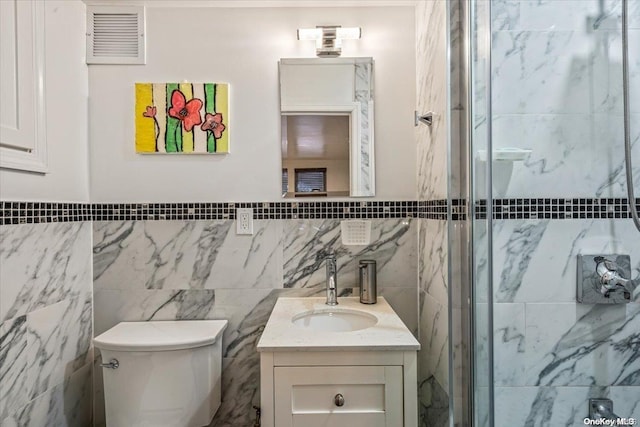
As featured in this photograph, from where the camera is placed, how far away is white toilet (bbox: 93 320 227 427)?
1.45m

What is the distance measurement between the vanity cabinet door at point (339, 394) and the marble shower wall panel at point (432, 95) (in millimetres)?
721

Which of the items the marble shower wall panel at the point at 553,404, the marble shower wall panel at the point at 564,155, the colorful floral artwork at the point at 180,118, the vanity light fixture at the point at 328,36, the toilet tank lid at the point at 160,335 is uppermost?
the vanity light fixture at the point at 328,36

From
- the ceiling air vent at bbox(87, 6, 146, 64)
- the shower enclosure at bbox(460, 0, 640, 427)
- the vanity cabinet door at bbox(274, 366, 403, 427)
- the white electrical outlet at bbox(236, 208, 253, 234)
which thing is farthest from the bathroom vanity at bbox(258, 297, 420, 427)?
the ceiling air vent at bbox(87, 6, 146, 64)

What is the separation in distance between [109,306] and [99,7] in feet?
4.67

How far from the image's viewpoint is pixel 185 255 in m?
1.81

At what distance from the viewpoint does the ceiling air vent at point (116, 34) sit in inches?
70.7

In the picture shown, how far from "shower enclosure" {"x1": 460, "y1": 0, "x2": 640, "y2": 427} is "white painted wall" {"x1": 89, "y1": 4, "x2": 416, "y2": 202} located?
521mm

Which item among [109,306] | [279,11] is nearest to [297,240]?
[109,306]

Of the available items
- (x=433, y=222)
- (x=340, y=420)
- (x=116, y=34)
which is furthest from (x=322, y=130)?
(x=340, y=420)

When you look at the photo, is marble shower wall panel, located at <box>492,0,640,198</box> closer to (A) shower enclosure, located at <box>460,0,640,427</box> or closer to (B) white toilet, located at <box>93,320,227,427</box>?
(A) shower enclosure, located at <box>460,0,640,427</box>

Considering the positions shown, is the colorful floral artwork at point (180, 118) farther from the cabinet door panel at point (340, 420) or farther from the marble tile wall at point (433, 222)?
the cabinet door panel at point (340, 420)

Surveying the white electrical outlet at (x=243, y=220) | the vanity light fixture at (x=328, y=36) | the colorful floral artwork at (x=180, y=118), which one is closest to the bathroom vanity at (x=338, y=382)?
the white electrical outlet at (x=243, y=220)

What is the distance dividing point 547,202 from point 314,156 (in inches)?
39.0

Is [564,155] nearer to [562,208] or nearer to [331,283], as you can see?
[562,208]
